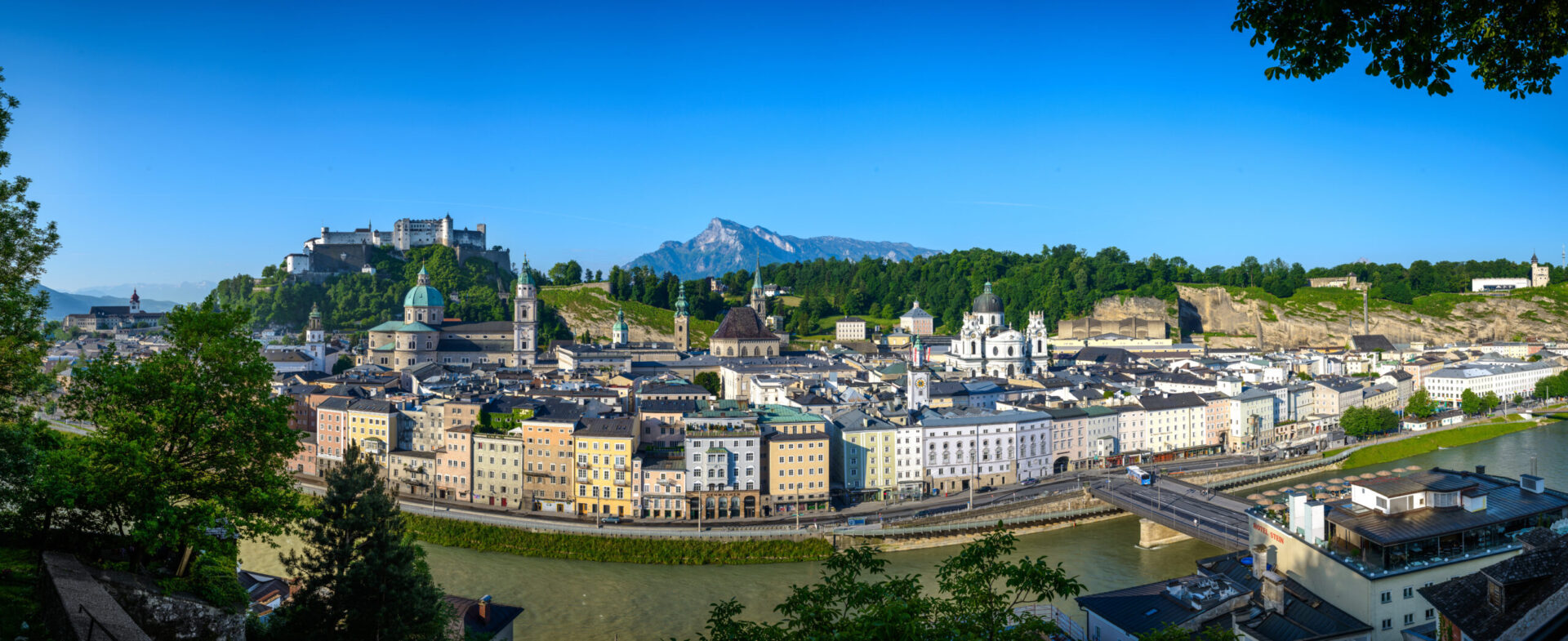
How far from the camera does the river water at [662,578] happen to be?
15.1 meters

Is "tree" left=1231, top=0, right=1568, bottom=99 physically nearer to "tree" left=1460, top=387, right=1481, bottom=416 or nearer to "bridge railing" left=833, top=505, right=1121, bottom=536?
"bridge railing" left=833, top=505, right=1121, bottom=536

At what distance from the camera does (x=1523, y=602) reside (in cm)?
590

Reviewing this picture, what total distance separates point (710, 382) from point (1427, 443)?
974 inches

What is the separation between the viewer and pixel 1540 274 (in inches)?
2675

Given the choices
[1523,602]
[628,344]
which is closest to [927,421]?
[1523,602]

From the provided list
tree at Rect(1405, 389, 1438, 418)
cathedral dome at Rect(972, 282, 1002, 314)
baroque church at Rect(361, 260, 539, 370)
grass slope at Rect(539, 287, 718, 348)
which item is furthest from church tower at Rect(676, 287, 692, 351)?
tree at Rect(1405, 389, 1438, 418)

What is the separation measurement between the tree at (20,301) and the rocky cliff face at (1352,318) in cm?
5898

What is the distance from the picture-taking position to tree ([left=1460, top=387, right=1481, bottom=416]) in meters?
35.7

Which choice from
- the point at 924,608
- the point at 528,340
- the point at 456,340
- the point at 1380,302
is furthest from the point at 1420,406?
the point at 456,340

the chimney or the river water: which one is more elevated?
the chimney

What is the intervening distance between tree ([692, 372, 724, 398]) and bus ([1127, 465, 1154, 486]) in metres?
16.6

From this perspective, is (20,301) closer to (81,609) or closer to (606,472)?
(81,609)

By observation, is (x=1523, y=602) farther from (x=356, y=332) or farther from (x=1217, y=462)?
(x=356, y=332)

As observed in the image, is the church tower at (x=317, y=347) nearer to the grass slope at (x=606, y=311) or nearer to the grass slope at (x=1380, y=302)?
the grass slope at (x=606, y=311)
